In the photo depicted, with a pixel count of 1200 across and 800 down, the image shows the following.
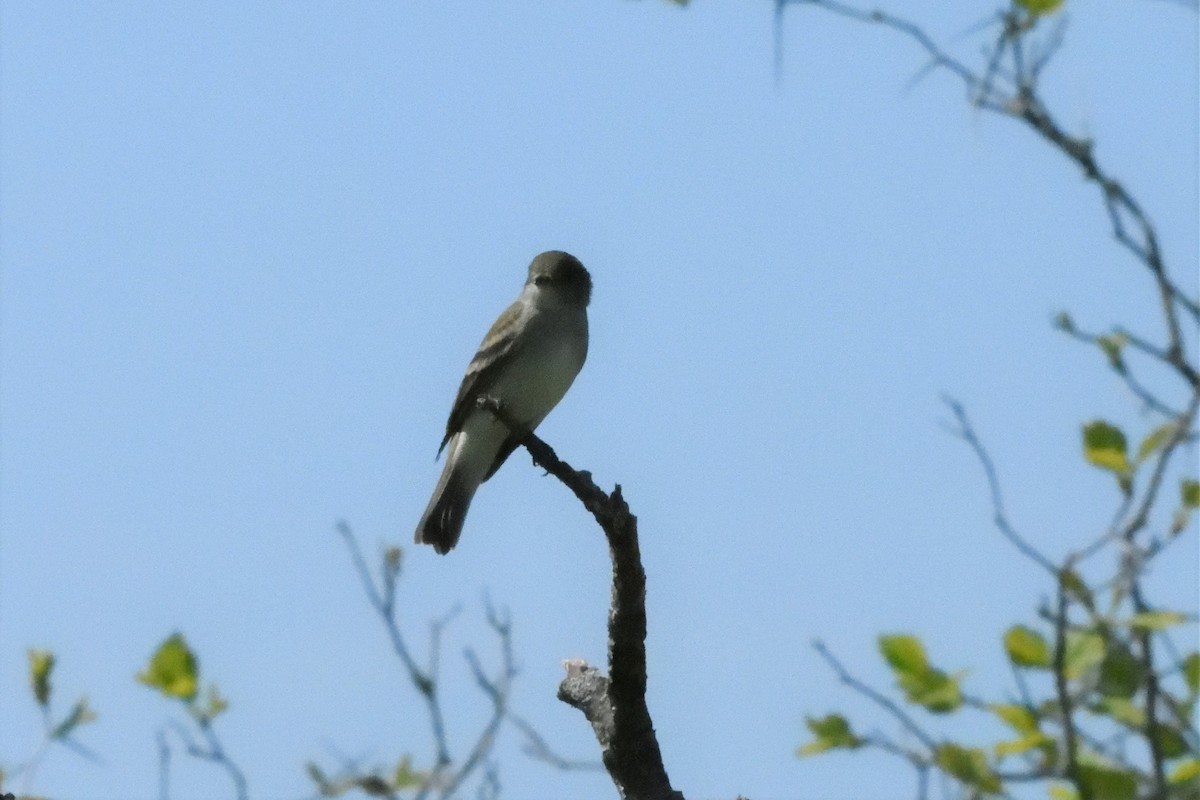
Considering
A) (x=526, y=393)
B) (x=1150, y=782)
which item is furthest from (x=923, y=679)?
(x=526, y=393)

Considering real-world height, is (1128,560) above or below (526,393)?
below

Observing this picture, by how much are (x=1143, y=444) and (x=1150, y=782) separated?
3.63ft

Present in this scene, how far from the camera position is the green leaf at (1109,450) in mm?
3266

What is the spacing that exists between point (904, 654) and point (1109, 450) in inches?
25.7

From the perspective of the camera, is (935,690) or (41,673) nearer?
(935,690)

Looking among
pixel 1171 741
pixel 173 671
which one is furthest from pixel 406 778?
pixel 1171 741

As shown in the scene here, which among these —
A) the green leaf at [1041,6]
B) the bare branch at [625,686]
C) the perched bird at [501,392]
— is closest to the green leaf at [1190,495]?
the green leaf at [1041,6]

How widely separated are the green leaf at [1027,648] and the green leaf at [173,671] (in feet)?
8.88

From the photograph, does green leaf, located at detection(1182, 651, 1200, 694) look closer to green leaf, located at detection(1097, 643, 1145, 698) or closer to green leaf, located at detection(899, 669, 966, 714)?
green leaf, located at detection(1097, 643, 1145, 698)

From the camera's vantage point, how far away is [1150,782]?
2.27 m

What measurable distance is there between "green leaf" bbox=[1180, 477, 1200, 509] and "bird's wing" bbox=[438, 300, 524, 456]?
5.80m

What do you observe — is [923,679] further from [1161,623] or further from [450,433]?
[450,433]

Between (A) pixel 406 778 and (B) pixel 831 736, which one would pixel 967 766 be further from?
(A) pixel 406 778

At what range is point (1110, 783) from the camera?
7.75 ft
